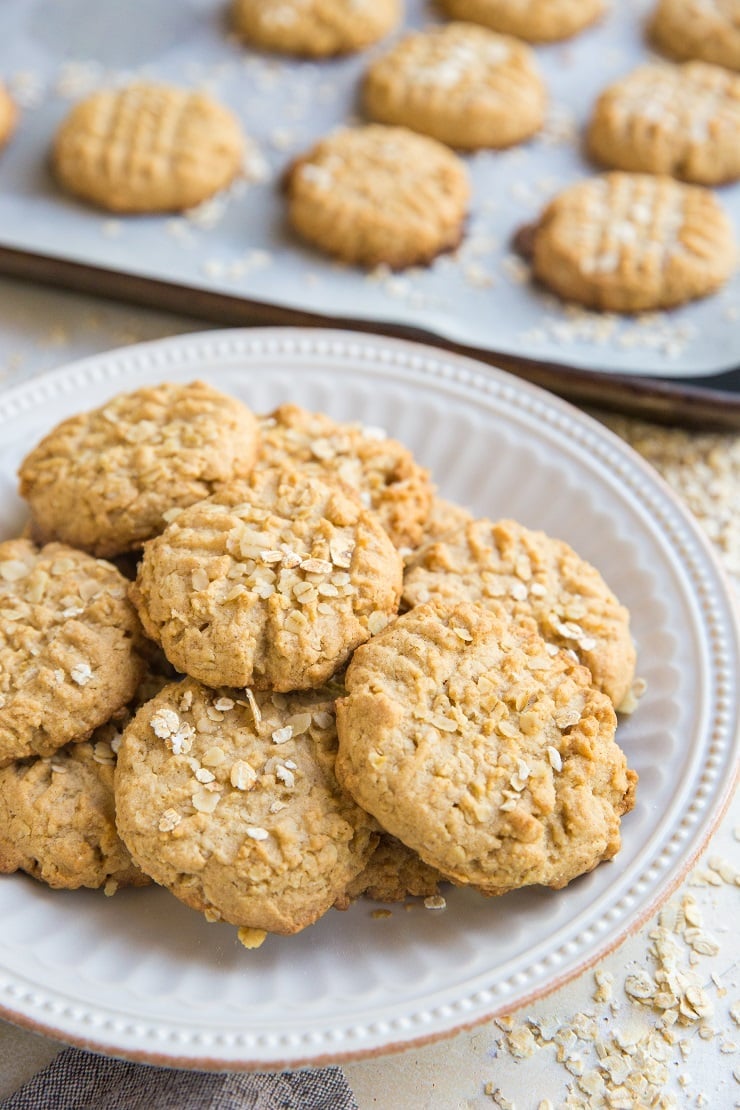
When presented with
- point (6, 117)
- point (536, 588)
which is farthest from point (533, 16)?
point (536, 588)

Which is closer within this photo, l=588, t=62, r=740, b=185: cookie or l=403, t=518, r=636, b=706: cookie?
l=403, t=518, r=636, b=706: cookie

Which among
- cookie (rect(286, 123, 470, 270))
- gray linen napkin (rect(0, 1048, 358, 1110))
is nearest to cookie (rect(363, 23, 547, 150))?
cookie (rect(286, 123, 470, 270))

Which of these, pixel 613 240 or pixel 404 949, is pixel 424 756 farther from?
pixel 613 240

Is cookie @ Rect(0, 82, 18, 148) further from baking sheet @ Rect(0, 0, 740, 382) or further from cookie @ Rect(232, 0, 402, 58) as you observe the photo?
cookie @ Rect(232, 0, 402, 58)

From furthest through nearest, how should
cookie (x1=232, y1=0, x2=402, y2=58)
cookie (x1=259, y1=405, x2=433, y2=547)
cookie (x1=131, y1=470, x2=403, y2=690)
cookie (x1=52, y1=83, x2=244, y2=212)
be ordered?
cookie (x1=232, y1=0, x2=402, y2=58), cookie (x1=52, y1=83, x2=244, y2=212), cookie (x1=259, y1=405, x2=433, y2=547), cookie (x1=131, y1=470, x2=403, y2=690)

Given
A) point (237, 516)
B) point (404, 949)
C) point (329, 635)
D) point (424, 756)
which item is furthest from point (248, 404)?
point (404, 949)

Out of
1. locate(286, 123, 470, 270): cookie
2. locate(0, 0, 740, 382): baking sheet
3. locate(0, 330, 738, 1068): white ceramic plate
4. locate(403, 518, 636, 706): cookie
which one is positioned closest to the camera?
locate(0, 330, 738, 1068): white ceramic plate

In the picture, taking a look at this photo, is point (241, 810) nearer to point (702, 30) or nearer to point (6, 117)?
point (6, 117)
